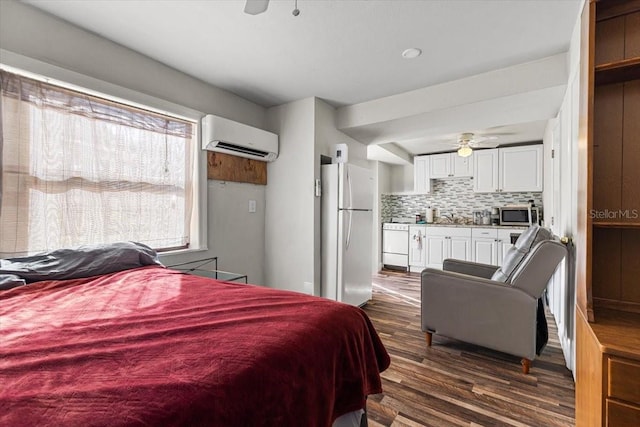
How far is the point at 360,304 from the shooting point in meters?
3.42

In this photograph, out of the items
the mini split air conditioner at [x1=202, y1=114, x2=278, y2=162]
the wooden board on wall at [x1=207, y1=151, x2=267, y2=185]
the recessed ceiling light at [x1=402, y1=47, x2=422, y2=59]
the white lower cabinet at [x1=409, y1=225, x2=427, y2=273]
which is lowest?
the white lower cabinet at [x1=409, y1=225, x2=427, y2=273]

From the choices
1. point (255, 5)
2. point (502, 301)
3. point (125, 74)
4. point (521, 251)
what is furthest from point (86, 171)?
point (521, 251)

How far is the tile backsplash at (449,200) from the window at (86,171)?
13.6 ft

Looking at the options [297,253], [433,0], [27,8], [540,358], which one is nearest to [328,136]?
[297,253]

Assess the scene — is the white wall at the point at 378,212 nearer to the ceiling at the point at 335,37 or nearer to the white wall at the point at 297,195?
the white wall at the point at 297,195

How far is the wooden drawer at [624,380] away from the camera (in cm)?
90

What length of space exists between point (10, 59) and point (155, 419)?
2.23 metres

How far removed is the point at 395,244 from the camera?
5.65m

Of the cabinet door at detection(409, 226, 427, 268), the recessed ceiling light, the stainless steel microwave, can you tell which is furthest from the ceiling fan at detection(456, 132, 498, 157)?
the recessed ceiling light

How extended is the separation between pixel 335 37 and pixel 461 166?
161 inches

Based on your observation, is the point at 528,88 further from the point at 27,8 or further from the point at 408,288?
the point at 27,8

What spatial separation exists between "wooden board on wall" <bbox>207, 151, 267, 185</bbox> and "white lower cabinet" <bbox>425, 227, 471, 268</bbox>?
334 cm

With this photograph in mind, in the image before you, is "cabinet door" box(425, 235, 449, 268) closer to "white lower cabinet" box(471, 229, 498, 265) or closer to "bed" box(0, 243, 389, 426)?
"white lower cabinet" box(471, 229, 498, 265)

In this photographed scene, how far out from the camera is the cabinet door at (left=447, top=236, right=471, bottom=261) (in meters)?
4.92
